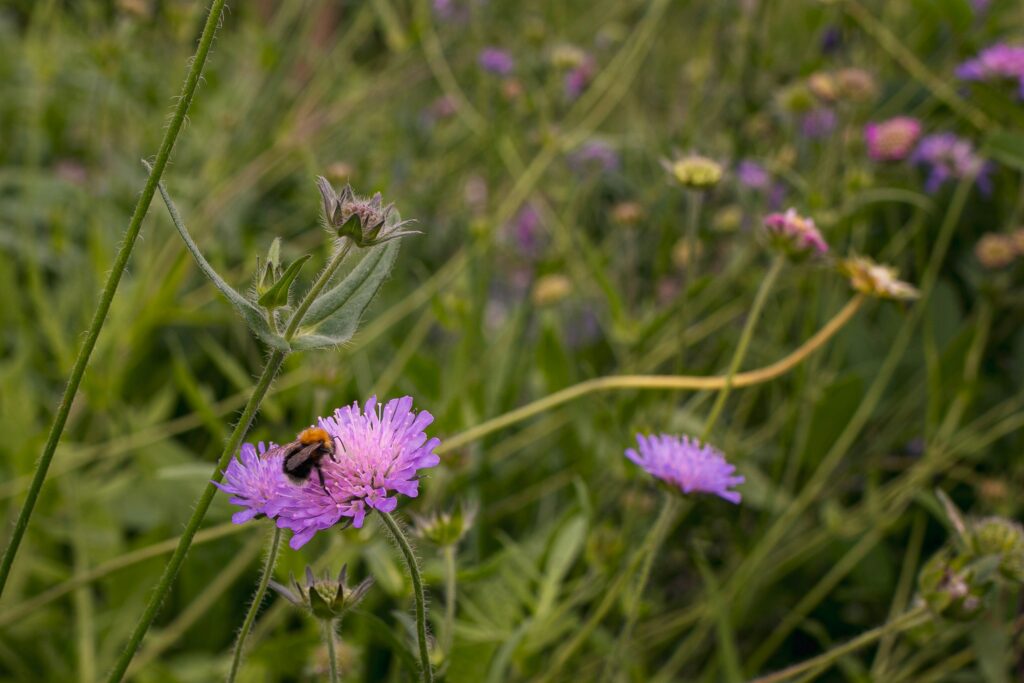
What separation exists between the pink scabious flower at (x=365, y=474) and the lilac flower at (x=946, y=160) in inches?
30.3

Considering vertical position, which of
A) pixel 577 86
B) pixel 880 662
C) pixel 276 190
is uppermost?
pixel 276 190

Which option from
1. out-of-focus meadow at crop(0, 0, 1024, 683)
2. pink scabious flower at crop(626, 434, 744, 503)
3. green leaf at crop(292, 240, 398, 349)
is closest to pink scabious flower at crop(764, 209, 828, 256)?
out-of-focus meadow at crop(0, 0, 1024, 683)

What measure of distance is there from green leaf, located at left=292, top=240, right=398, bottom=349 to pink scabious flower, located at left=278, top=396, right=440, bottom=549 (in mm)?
27

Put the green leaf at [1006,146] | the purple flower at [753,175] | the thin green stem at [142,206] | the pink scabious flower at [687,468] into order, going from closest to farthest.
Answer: the thin green stem at [142,206]
the pink scabious flower at [687,468]
the green leaf at [1006,146]
the purple flower at [753,175]

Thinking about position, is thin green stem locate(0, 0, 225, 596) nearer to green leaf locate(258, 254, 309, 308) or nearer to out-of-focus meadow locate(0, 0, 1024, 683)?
green leaf locate(258, 254, 309, 308)

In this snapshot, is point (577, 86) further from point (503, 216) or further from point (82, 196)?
point (82, 196)

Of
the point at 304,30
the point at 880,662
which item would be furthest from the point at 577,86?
the point at 880,662

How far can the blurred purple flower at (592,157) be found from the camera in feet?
3.69

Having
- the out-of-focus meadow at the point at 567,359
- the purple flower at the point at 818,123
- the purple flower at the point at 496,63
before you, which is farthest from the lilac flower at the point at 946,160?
the purple flower at the point at 496,63

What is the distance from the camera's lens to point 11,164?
1.35m

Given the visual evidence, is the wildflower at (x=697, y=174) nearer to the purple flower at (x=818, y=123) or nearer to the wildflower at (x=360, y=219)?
the wildflower at (x=360, y=219)

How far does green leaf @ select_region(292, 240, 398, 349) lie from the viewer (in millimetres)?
347

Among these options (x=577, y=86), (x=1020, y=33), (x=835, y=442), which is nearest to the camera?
(x=835, y=442)

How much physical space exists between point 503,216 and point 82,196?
506 mm
